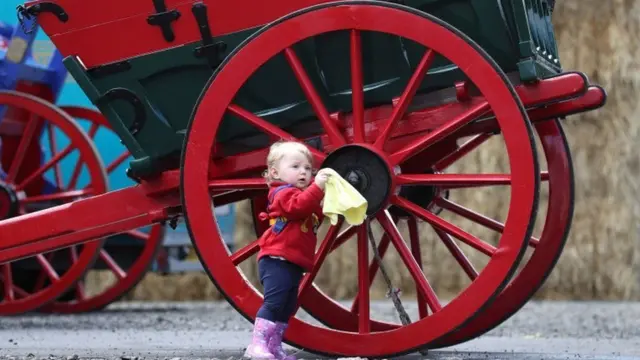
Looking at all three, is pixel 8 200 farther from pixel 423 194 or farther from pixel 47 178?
pixel 423 194

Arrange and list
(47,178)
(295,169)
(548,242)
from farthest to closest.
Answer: (47,178)
(548,242)
(295,169)

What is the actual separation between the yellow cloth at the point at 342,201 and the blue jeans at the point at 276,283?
0.61 ft

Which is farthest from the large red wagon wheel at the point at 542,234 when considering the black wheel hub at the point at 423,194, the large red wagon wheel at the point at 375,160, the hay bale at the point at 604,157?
the hay bale at the point at 604,157

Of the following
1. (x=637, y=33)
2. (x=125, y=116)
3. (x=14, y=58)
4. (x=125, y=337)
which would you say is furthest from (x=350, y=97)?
(x=637, y=33)

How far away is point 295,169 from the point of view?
351 cm

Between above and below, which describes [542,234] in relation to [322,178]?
below

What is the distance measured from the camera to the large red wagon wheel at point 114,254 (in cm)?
670

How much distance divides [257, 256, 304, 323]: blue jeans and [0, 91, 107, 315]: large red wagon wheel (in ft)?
8.82

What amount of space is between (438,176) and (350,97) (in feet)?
1.33

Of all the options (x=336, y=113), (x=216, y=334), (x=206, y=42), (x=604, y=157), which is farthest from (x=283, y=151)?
(x=604, y=157)

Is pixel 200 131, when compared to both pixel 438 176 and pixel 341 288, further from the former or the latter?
pixel 341 288

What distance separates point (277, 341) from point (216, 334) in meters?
1.75

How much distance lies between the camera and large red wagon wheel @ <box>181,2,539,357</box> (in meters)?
3.39

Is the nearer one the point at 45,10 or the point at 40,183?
the point at 45,10
